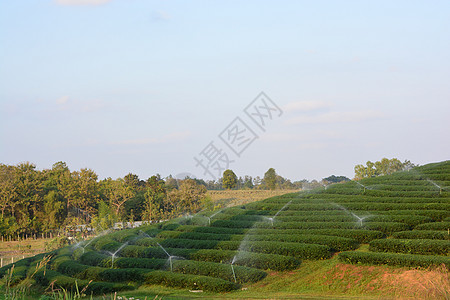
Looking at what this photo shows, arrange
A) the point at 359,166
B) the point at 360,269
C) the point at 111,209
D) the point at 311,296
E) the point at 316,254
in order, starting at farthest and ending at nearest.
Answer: the point at 359,166
the point at 111,209
the point at 316,254
the point at 360,269
the point at 311,296

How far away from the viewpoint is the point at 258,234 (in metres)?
20.5

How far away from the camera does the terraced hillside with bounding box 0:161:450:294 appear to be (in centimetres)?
1628

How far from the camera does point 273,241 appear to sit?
1905 cm

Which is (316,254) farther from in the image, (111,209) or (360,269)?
(111,209)

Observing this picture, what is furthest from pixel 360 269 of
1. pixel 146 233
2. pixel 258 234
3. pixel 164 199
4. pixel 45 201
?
pixel 45 201

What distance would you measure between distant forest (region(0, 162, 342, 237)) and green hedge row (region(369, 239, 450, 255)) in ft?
73.3

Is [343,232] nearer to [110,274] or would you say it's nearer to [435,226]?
[435,226]

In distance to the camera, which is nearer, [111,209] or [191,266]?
[191,266]

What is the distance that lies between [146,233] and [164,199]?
68.0 feet

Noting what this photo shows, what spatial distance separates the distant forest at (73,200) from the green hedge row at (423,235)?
21659mm

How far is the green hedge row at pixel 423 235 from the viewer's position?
16734 mm

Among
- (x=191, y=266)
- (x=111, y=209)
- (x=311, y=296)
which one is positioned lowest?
(x=311, y=296)

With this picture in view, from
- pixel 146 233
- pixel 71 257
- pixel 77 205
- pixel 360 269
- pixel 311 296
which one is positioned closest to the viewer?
pixel 311 296

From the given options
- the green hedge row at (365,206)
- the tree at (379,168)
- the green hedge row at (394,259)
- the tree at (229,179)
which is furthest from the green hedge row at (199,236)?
the tree at (229,179)
